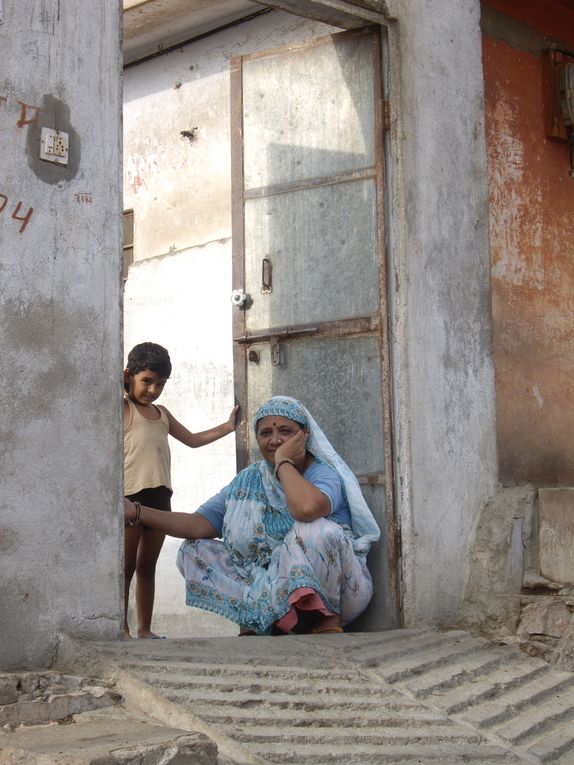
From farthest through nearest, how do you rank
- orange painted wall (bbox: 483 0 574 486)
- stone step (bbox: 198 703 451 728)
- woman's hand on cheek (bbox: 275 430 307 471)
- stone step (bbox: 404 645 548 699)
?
orange painted wall (bbox: 483 0 574 486) → woman's hand on cheek (bbox: 275 430 307 471) → stone step (bbox: 404 645 548 699) → stone step (bbox: 198 703 451 728)

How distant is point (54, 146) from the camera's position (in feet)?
14.1

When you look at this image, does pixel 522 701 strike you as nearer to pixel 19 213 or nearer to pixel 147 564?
pixel 147 564

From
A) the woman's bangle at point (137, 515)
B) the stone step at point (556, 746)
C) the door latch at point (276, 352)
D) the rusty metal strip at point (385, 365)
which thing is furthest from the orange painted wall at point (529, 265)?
the woman's bangle at point (137, 515)

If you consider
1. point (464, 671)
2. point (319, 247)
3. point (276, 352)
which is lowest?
point (464, 671)

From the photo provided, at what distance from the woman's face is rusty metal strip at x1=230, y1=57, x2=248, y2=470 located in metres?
0.52

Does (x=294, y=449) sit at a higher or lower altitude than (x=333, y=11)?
lower

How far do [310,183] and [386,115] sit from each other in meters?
0.54

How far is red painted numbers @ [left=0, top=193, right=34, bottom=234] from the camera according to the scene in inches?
163

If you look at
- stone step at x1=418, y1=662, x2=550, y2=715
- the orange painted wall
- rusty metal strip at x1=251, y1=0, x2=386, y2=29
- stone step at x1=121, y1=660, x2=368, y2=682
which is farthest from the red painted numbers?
the orange painted wall

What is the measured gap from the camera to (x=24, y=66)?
4.27 meters

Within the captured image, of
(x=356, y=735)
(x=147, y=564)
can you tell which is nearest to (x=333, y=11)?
(x=147, y=564)

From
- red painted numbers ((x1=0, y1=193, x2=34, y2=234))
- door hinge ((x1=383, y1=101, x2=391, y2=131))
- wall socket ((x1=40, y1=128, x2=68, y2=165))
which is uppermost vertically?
door hinge ((x1=383, y1=101, x2=391, y2=131))

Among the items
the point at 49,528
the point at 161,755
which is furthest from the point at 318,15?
the point at 161,755

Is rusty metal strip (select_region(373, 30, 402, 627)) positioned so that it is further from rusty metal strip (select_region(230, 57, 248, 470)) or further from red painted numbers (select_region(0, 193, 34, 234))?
red painted numbers (select_region(0, 193, 34, 234))
